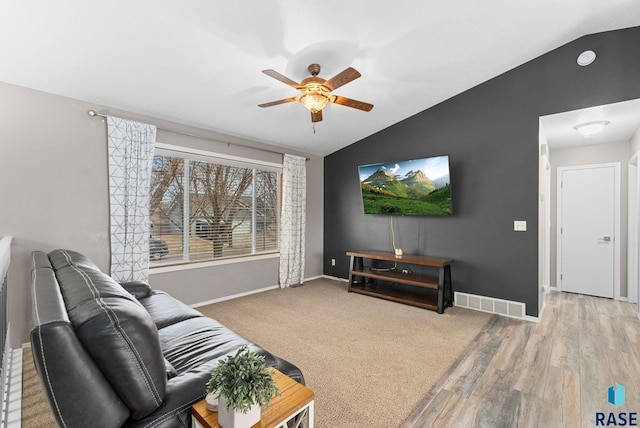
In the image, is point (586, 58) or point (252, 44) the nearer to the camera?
point (252, 44)

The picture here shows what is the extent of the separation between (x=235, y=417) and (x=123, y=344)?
43 centimetres

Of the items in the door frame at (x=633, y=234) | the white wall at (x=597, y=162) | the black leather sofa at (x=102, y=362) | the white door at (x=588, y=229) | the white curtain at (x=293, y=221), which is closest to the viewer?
the black leather sofa at (x=102, y=362)

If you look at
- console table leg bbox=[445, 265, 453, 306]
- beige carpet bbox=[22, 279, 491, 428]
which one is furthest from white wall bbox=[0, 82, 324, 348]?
console table leg bbox=[445, 265, 453, 306]

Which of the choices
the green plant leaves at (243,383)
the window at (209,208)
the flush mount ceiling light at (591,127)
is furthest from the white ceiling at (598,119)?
the green plant leaves at (243,383)

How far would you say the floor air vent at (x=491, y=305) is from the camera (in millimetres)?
3480

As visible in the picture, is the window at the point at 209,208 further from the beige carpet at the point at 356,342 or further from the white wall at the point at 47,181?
the beige carpet at the point at 356,342

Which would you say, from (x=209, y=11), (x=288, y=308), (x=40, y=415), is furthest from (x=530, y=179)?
(x=40, y=415)

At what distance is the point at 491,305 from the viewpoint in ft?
12.1

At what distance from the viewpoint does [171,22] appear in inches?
87.7

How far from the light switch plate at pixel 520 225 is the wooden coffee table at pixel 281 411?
3.39 m

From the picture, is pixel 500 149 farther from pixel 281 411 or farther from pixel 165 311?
pixel 165 311

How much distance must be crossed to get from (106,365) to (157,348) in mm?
162

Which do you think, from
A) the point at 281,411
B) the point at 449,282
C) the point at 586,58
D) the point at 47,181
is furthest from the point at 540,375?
the point at 47,181

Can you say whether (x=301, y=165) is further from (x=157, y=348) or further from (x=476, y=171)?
(x=157, y=348)
